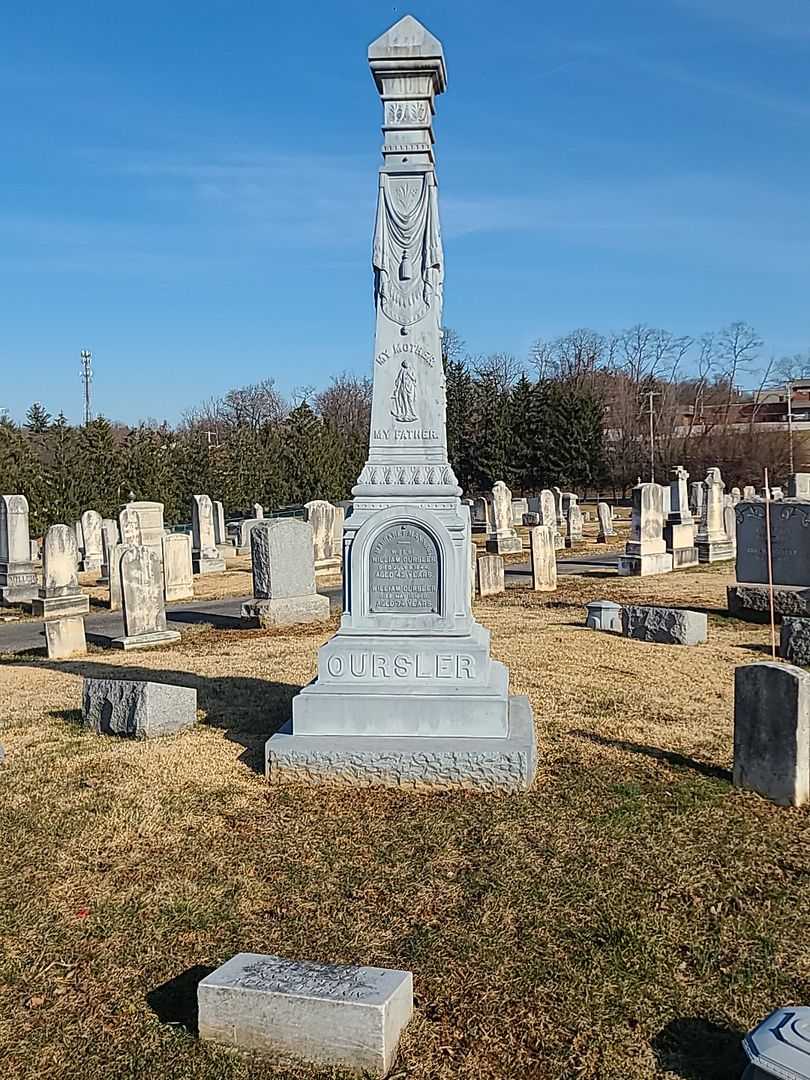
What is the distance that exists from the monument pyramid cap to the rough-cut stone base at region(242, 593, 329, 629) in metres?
8.99

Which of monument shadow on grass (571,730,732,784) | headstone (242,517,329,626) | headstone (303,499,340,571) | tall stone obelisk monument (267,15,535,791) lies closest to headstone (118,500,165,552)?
headstone (303,499,340,571)

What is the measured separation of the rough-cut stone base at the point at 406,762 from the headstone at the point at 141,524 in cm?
1296

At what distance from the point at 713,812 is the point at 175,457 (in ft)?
98.3

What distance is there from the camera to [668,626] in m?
11.2

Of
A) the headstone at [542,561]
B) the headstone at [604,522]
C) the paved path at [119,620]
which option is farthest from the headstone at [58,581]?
the headstone at [604,522]

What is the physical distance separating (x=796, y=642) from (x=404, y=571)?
577cm

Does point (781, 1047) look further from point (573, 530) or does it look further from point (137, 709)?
point (573, 530)

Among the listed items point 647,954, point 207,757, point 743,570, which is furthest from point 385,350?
point 743,570

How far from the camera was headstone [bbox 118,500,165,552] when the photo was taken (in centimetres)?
1902

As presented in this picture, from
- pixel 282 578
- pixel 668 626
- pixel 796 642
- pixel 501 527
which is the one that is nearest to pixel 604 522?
pixel 501 527

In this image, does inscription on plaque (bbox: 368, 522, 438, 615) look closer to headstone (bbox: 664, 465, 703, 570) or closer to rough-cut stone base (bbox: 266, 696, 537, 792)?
rough-cut stone base (bbox: 266, 696, 537, 792)

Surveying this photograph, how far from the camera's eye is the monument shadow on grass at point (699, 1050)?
316 cm

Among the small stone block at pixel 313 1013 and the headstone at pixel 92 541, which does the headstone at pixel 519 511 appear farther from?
the small stone block at pixel 313 1013

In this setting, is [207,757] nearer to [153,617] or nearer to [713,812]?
[713,812]
